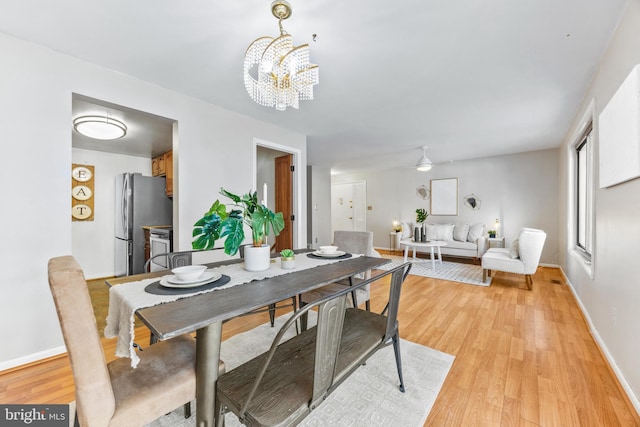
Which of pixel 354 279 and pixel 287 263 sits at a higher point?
pixel 287 263

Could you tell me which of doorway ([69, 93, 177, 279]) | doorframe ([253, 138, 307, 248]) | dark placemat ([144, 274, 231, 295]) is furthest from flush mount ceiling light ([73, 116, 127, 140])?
dark placemat ([144, 274, 231, 295])

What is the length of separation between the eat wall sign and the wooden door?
3.04 m

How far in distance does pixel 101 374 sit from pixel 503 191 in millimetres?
6795

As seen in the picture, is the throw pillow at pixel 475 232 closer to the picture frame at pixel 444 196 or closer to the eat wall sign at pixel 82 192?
the picture frame at pixel 444 196

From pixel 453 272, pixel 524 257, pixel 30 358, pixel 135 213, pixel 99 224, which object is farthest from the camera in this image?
pixel 453 272

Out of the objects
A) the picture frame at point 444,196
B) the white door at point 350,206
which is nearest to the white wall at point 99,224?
the white door at point 350,206

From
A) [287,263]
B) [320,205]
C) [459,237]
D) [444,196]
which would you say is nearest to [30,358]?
[287,263]

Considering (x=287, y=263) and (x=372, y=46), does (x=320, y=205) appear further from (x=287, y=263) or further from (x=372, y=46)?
(x=287, y=263)

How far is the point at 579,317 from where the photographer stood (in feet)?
8.80

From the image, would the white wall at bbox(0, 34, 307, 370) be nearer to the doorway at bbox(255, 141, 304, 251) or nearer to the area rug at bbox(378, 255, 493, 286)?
the doorway at bbox(255, 141, 304, 251)

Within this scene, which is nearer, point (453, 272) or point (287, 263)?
point (287, 263)

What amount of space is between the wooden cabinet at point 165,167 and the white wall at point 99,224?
0.46 metres

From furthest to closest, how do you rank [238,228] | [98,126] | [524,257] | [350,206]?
[350,206], [524,257], [98,126], [238,228]

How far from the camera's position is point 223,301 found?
107 cm
